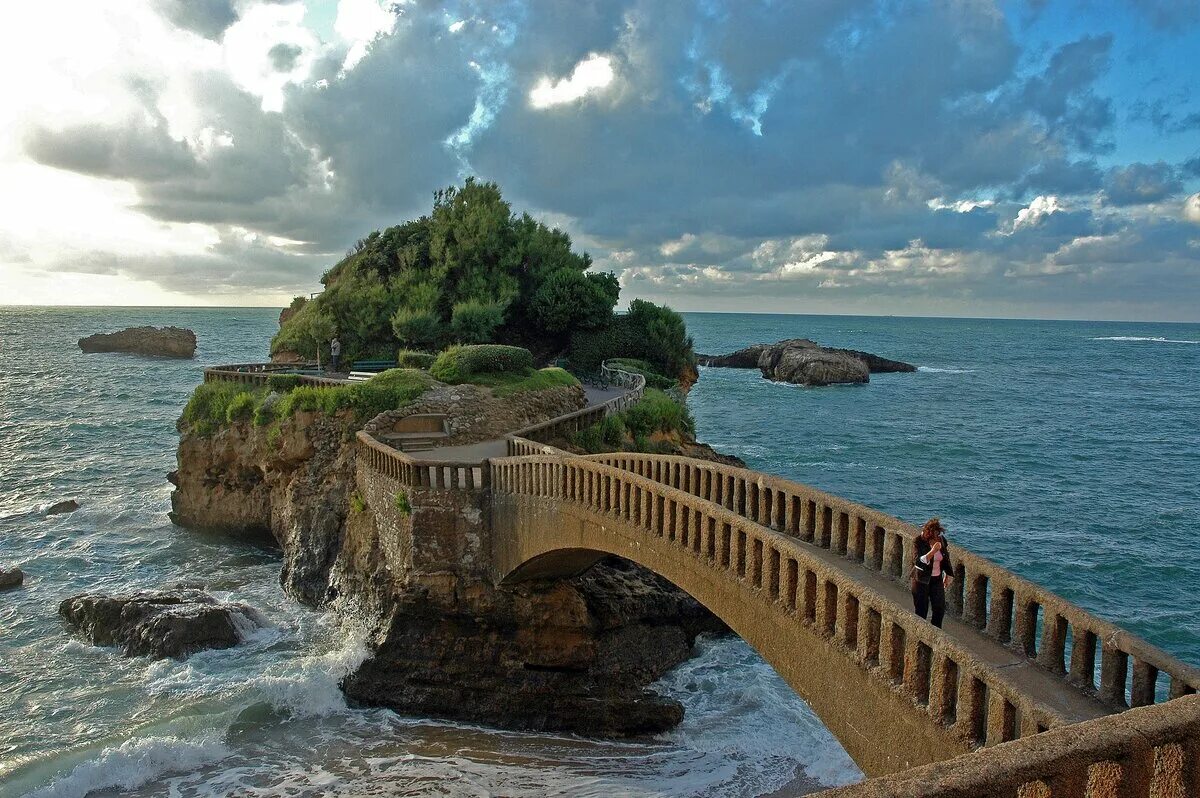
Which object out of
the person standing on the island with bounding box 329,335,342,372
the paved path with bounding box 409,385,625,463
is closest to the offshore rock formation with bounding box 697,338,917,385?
the person standing on the island with bounding box 329,335,342,372

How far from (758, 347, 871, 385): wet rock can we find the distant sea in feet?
66.2

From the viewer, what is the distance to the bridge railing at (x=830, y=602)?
26.1 feet

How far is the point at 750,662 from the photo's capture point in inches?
888

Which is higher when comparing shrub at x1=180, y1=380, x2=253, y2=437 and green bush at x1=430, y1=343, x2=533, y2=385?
green bush at x1=430, y1=343, x2=533, y2=385

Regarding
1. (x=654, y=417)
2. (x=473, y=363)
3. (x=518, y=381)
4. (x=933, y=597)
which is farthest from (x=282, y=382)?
(x=933, y=597)

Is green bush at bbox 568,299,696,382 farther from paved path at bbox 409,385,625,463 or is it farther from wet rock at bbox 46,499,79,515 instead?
wet rock at bbox 46,499,79,515

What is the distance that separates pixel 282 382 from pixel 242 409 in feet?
6.89

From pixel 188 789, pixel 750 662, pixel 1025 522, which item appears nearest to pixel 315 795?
pixel 188 789

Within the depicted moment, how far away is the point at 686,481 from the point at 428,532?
25.7ft

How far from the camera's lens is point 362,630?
75.3 ft

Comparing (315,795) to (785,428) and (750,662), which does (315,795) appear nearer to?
(750,662)

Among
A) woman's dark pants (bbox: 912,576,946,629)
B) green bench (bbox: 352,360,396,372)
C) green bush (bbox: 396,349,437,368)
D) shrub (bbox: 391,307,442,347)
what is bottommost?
woman's dark pants (bbox: 912,576,946,629)

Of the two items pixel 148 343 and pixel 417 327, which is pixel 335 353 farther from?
pixel 148 343

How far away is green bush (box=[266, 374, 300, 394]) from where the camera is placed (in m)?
32.3
